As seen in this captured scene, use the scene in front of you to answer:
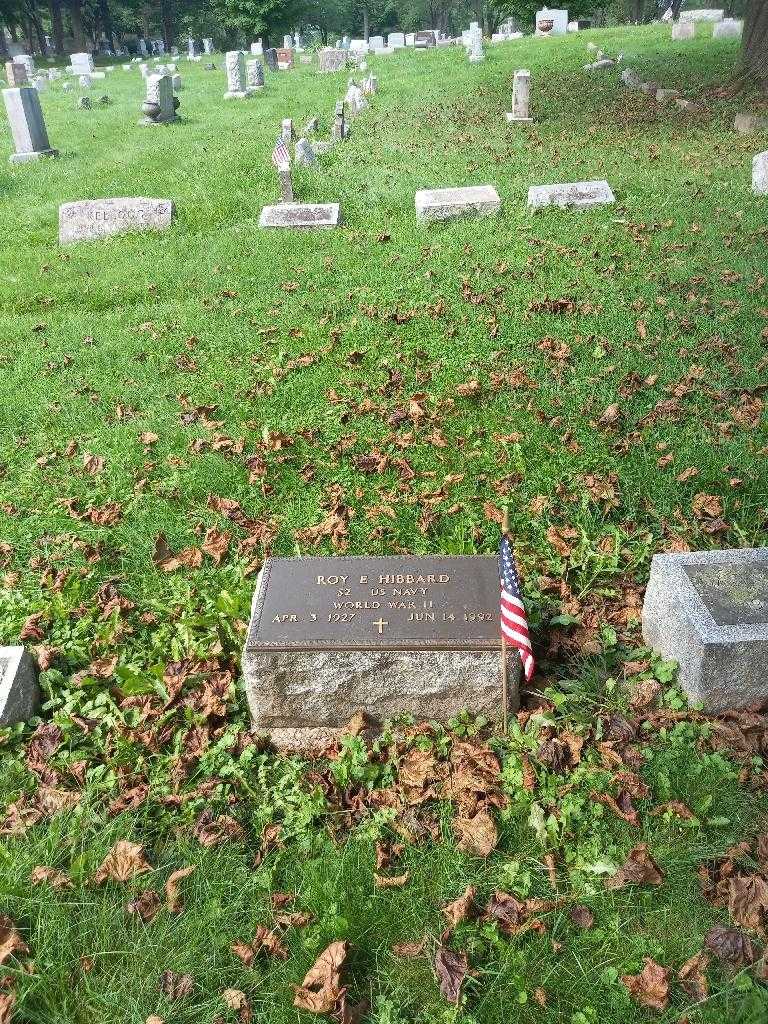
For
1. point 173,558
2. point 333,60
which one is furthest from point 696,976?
point 333,60

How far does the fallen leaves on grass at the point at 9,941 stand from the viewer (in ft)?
9.30

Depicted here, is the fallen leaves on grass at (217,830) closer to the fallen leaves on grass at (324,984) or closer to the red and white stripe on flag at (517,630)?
the fallen leaves on grass at (324,984)

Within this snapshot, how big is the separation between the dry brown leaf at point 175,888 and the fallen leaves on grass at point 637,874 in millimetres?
1742

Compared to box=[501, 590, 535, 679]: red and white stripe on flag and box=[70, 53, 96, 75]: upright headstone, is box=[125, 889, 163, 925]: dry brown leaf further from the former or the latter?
box=[70, 53, 96, 75]: upright headstone

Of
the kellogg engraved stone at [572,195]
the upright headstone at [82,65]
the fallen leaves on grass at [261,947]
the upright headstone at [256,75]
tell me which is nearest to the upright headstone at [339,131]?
the kellogg engraved stone at [572,195]

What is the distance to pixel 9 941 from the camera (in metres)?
2.88

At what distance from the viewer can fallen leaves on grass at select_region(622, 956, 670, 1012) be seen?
261 centimetres

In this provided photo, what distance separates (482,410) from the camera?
597cm

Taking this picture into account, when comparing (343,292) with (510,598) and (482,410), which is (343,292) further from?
(510,598)

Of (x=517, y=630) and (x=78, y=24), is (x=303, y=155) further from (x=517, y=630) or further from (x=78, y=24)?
(x=78, y=24)

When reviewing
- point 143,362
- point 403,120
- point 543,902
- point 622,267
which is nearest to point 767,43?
point 403,120

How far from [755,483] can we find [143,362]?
554 centimetres

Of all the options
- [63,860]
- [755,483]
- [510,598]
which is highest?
[510,598]

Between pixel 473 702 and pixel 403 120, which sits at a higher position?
pixel 403 120
